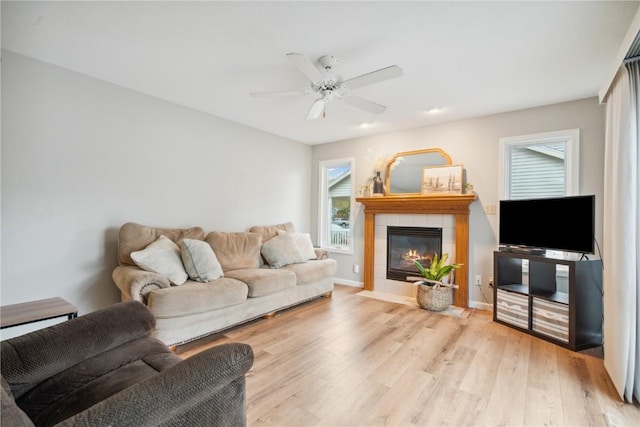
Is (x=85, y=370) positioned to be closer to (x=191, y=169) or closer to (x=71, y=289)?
(x=71, y=289)

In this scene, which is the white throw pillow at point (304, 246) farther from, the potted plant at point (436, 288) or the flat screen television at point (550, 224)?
the flat screen television at point (550, 224)

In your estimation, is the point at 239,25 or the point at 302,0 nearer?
the point at 302,0

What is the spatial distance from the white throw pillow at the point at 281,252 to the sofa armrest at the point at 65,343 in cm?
210

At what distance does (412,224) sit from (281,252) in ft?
6.41

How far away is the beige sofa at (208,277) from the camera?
2.46m

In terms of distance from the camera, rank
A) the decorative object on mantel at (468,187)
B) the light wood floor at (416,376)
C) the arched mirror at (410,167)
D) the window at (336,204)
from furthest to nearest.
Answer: the window at (336,204), the arched mirror at (410,167), the decorative object on mantel at (468,187), the light wood floor at (416,376)

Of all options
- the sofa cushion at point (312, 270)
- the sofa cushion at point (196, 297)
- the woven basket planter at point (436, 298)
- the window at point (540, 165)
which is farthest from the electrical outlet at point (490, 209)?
the sofa cushion at point (196, 297)

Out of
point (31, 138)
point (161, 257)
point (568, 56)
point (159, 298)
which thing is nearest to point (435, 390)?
point (159, 298)

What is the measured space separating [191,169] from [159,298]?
5.90 feet

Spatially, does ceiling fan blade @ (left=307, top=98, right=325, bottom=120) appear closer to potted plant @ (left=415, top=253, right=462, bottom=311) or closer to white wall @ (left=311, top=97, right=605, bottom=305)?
white wall @ (left=311, top=97, right=605, bottom=305)

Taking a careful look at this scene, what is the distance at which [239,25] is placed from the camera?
6.65 ft

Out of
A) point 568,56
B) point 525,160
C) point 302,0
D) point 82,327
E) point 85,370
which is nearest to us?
point 85,370

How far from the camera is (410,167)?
427cm

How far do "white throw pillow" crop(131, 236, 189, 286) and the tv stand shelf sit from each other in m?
3.38
